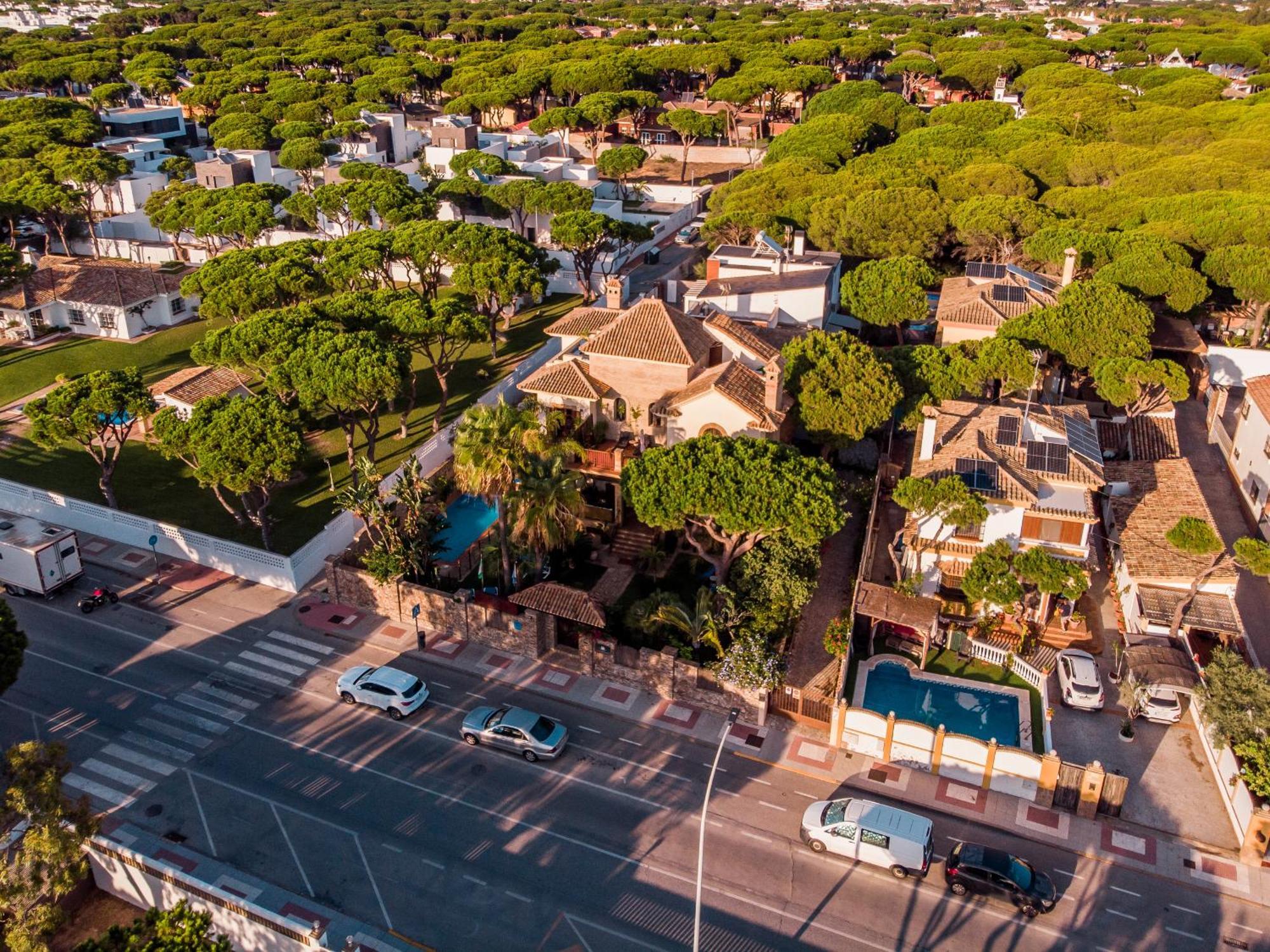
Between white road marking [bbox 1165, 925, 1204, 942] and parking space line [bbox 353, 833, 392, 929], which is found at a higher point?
parking space line [bbox 353, 833, 392, 929]

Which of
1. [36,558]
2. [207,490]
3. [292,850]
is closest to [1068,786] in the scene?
[292,850]

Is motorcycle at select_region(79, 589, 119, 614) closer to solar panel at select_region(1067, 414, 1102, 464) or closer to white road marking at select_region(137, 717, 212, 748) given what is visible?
white road marking at select_region(137, 717, 212, 748)

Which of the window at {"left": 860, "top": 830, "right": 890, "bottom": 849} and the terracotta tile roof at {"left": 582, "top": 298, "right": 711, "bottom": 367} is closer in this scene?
the window at {"left": 860, "top": 830, "right": 890, "bottom": 849}

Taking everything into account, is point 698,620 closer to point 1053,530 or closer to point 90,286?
point 1053,530

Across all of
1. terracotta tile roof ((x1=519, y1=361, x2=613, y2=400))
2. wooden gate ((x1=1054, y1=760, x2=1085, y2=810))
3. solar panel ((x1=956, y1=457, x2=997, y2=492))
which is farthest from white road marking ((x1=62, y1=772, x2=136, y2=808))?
solar panel ((x1=956, y1=457, x2=997, y2=492))

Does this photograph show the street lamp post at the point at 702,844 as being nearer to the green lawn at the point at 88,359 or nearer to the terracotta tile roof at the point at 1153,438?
the terracotta tile roof at the point at 1153,438

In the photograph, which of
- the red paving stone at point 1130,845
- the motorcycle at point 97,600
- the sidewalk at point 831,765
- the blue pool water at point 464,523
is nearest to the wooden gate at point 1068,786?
the sidewalk at point 831,765

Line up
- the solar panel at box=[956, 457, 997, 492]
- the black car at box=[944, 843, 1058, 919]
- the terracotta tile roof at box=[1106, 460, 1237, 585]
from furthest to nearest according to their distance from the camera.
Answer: the solar panel at box=[956, 457, 997, 492] < the terracotta tile roof at box=[1106, 460, 1237, 585] < the black car at box=[944, 843, 1058, 919]
